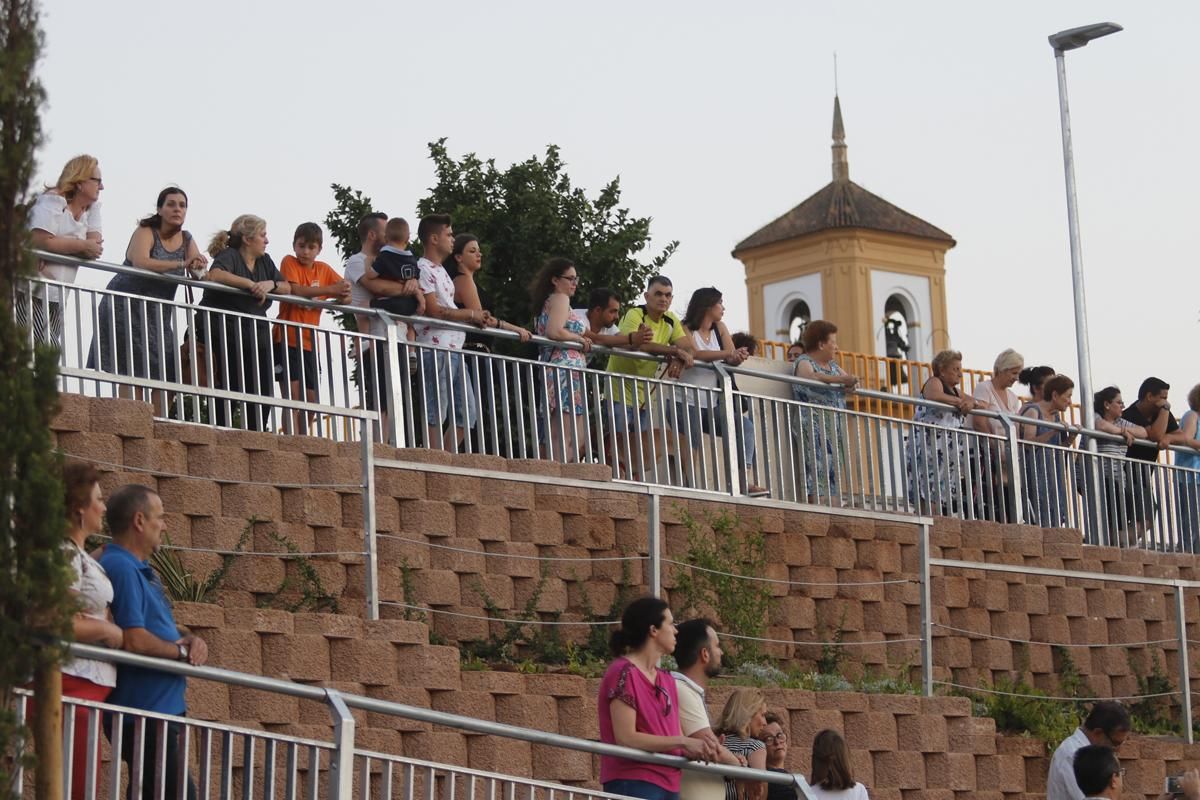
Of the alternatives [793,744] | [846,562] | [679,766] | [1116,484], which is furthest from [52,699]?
[1116,484]

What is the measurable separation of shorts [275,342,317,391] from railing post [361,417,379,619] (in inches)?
34.7

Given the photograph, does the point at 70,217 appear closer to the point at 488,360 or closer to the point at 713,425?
the point at 488,360

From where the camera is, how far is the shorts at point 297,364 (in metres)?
12.6

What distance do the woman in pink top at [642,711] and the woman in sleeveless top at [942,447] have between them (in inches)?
299

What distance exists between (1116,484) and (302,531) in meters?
8.71

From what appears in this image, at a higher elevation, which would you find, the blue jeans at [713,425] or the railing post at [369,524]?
A: the blue jeans at [713,425]

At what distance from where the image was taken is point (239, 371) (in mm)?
12258

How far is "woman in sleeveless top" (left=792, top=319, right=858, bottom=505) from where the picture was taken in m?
15.2

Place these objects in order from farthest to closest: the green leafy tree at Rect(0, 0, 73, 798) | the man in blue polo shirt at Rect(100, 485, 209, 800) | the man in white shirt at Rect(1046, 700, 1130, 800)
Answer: the man in white shirt at Rect(1046, 700, 1130, 800), the man in blue polo shirt at Rect(100, 485, 209, 800), the green leafy tree at Rect(0, 0, 73, 798)

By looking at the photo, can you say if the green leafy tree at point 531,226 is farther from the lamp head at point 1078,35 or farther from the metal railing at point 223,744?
the metal railing at point 223,744

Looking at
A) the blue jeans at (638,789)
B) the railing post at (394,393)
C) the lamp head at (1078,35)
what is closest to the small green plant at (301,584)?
the railing post at (394,393)

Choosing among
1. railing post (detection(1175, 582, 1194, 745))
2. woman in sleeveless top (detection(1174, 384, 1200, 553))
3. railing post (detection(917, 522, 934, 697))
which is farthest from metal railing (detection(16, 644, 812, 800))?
woman in sleeveless top (detection(1174, 384, 1200, 553))

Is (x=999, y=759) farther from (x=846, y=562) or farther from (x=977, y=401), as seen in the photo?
(x=977, y=401)

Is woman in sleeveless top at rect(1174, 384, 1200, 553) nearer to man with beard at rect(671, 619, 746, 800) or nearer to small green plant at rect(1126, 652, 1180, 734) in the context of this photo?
small green plant at rect(1126, 652, 1180, 734)
